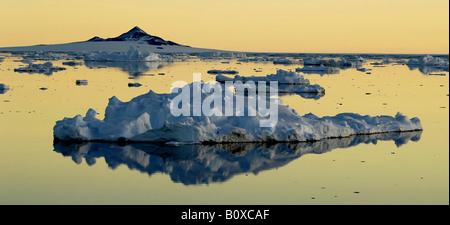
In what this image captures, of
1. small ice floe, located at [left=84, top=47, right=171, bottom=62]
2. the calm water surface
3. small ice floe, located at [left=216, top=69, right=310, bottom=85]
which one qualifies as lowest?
the calm water surface

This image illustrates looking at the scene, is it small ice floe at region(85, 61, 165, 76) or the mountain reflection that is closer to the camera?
the mountain reflection

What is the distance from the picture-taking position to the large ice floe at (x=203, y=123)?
37.9ft

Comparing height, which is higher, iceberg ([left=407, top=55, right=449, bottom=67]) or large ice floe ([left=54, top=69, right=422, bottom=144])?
iceberg ([left=407, top=55, right=449, bottom=67])

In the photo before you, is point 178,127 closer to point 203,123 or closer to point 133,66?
point 203,123

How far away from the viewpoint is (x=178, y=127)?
Result: 1140 cm

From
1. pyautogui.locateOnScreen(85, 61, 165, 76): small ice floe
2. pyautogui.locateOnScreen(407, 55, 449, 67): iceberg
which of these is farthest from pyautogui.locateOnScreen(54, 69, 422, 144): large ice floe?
pyautogui.locateOnScreen(407, 55, 449, 67): iceberg

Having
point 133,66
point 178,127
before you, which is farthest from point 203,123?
point 133,66

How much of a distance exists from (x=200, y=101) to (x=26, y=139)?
348 centimetres

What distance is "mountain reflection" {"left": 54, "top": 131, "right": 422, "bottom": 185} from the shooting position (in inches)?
376

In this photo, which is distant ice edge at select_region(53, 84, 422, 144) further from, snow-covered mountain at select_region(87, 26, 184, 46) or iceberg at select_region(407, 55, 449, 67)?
snow-covered mountain at select_region(87, 26, 184, 46)

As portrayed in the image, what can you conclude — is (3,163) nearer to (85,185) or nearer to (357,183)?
(85,185)

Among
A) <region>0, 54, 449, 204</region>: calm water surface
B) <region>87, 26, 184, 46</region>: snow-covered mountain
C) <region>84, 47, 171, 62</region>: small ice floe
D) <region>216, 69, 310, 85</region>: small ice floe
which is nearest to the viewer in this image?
<region>0, 54, 449, 204</region>: calm water surface

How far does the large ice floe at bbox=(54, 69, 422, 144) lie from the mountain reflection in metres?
0.22

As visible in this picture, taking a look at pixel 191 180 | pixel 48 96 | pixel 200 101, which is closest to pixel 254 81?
pixel 48 96
